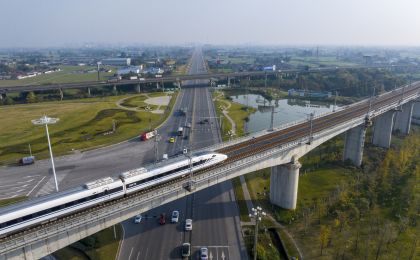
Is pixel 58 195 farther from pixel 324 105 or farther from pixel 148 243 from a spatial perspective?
pixel 324 105

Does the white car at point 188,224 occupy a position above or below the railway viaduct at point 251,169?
below

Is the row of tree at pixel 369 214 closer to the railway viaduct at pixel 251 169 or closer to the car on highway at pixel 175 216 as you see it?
the railway viaduct at pixel 251 169

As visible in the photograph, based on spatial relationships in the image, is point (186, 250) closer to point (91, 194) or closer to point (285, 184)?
point (91, 194)

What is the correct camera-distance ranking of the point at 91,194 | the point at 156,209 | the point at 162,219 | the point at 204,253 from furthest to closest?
the point at 156,209 → the point at 162,219 → the point at 204,253 → the point at 91,194

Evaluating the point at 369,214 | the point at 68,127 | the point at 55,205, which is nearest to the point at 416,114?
the point at 369,214

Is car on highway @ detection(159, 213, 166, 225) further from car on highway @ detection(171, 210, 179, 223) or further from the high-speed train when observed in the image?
the high-speed train

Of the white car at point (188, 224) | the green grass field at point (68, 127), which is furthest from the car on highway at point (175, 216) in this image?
the green grass field at point (68, 127)

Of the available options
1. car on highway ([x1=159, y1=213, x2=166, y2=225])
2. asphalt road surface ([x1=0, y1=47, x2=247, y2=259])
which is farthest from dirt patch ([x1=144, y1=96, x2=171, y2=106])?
car on highway ([x1=159, y1=213, x2=166, y2=225])
